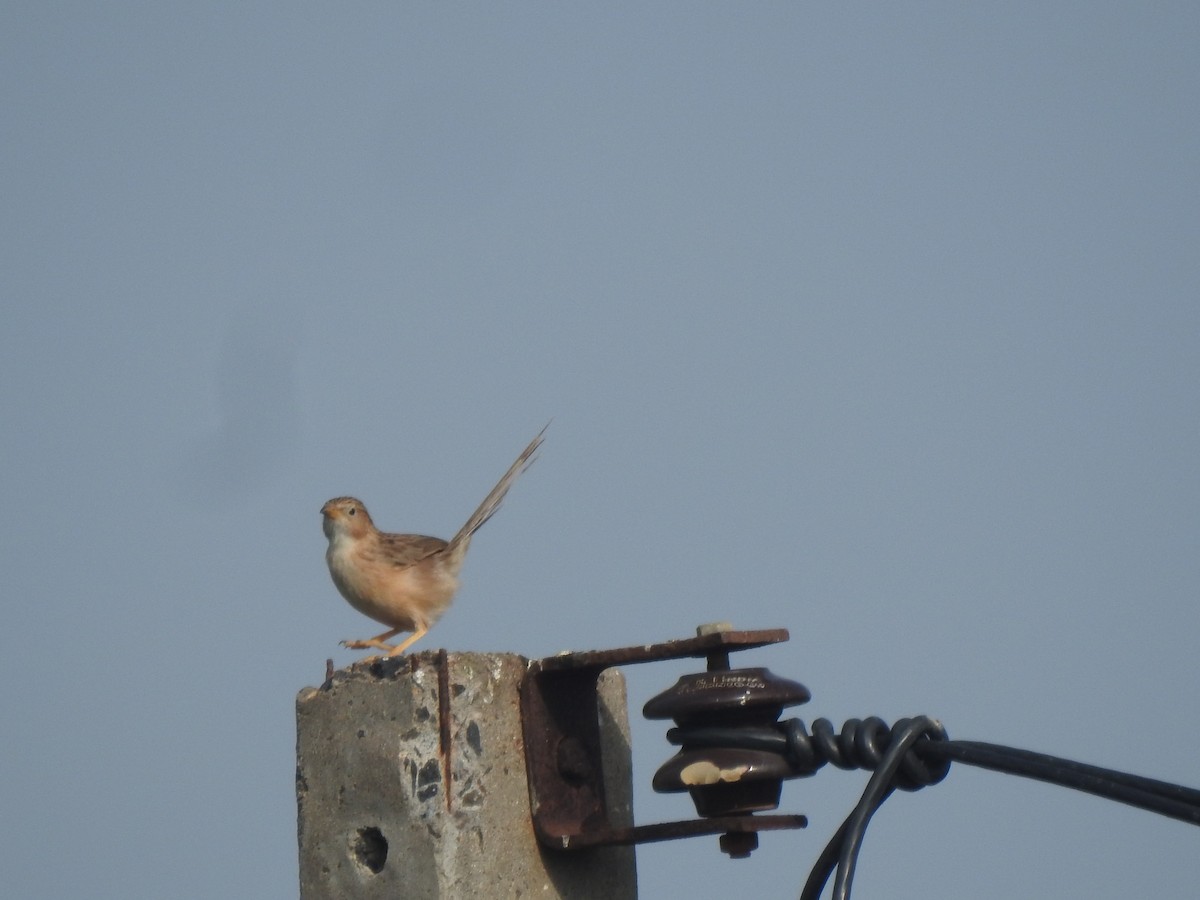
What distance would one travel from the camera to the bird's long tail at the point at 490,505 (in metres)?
7.85

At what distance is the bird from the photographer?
24.8 feet

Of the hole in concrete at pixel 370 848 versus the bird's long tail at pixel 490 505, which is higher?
the bird's long tail at pixel 490 505

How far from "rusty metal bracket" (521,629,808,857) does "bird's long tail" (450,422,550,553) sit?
3.52 meters

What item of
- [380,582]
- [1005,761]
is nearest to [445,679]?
[1005,761]

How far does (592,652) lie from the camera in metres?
4.09

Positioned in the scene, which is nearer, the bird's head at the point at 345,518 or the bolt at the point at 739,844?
the bolt at the point at 739,844

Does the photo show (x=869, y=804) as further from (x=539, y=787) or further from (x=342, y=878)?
(x=342, y=878)

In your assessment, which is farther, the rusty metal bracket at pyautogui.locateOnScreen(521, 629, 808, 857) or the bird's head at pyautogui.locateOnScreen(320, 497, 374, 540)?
the bird's head at pyautogui.locateOnScreen(320, 497, 374, 540)

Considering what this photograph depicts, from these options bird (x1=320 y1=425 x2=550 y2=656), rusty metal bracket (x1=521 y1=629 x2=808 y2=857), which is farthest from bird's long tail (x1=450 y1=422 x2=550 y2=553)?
rusty metal bracket (x1=521 y1=629 x2=808 y2=857)

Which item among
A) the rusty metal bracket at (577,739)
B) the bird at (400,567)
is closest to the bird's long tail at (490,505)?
the bird at (400,567)

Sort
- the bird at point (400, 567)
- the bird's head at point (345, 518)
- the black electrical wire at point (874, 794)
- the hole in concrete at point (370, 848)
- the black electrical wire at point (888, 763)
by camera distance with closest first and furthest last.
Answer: the black electrical wire at point (888, 763), the black electrical wire at point (874, 794), the hole in concrete at point (370, 848), the bird at point (400, 567), the bird's head at point (345, 518)

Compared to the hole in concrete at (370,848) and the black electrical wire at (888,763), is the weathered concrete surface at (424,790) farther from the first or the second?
the black electrical wire at (888,763)

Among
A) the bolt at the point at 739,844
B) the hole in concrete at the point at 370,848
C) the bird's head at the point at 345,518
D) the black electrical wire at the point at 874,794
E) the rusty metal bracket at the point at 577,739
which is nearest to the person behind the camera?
the black electrical wire at the point at 874,794

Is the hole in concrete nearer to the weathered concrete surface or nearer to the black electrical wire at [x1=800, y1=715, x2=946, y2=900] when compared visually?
the weathered concrete surface
